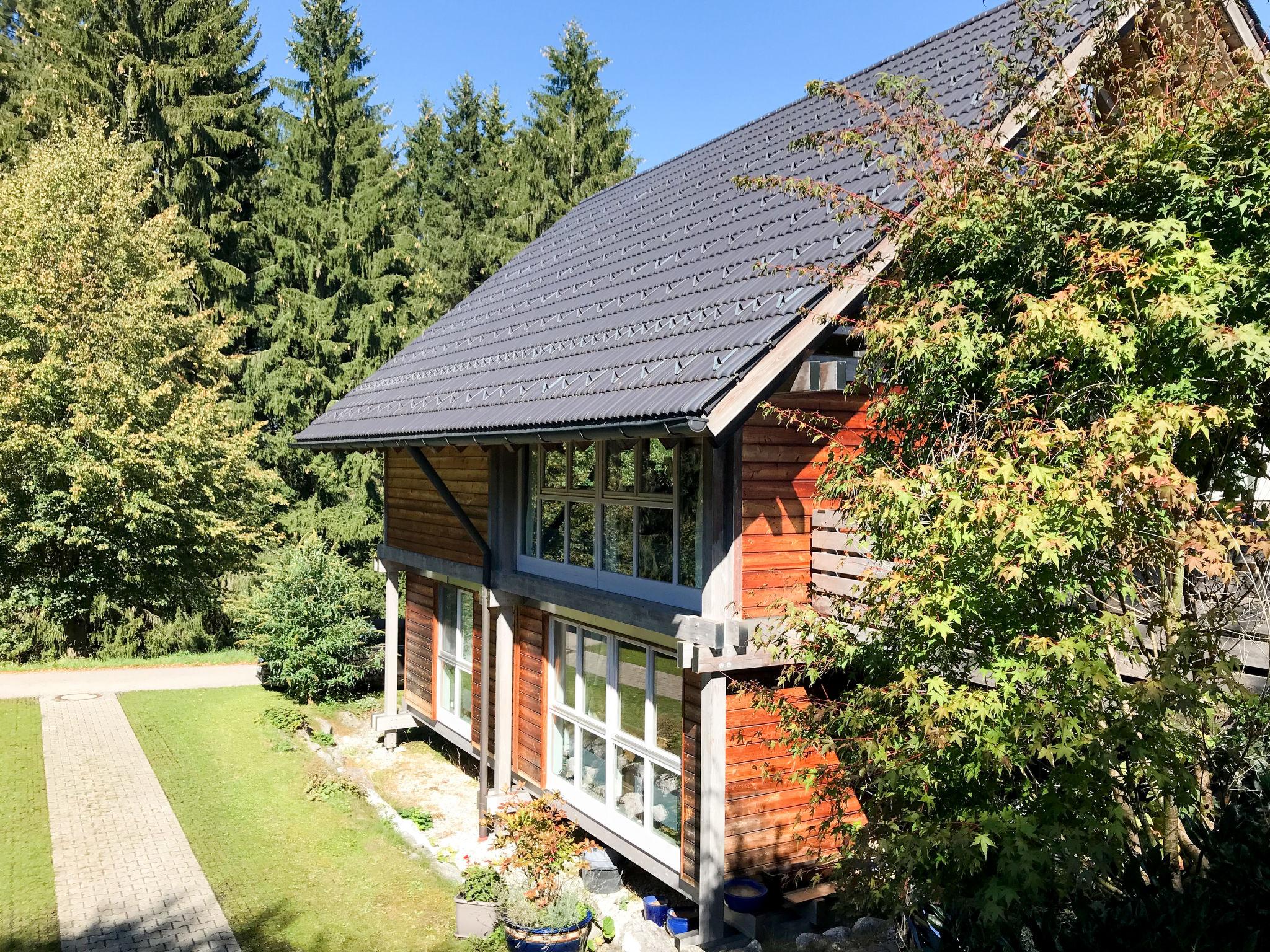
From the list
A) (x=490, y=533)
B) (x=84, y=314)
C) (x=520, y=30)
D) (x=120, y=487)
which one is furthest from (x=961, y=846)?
(x=520, y=30)

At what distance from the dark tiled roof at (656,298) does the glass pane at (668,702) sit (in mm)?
2285

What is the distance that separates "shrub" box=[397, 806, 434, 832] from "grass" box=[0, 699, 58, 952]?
3.41 meters

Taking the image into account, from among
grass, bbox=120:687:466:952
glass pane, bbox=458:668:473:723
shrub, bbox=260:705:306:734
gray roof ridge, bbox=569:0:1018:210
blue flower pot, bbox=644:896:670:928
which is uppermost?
gray roof ridge, bbox=569:0:1018:210

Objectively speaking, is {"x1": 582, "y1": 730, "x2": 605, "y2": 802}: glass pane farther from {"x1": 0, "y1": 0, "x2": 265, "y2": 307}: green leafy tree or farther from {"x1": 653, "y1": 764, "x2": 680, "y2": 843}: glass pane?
{"x1": 0, "y1": 0, "x2": 265, "y2": 307}: green leafy tree

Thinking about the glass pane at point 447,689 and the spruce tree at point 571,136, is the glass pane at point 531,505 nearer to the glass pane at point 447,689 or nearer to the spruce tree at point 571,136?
the glass pane at point 447,689

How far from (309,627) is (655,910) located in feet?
33.4

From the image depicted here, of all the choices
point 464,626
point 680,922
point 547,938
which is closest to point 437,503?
point 464,626

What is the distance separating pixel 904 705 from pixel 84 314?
18256 mm

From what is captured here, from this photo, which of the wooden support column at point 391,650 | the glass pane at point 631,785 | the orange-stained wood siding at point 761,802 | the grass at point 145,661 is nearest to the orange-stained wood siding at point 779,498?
the orange-stained wood siding at point 761,802

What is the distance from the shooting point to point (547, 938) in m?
6.82

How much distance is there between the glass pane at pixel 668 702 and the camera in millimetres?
7379

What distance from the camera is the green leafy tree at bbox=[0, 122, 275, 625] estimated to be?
1684 centimetres

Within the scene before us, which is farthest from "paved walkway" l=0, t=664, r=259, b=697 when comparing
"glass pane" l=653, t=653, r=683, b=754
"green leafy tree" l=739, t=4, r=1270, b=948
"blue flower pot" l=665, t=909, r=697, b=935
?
"green leafy tree" l=739, t=4, r=1270, b=948

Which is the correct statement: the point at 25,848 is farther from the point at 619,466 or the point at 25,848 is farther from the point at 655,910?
the point at 619,466
